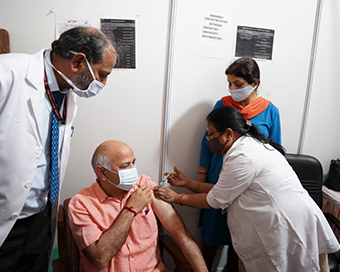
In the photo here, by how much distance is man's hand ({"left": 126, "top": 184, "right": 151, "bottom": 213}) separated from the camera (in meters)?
1.45

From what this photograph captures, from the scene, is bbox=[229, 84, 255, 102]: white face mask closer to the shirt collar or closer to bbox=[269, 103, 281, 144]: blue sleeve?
bbox=[269, 103, 281, 144]: blue sleeve

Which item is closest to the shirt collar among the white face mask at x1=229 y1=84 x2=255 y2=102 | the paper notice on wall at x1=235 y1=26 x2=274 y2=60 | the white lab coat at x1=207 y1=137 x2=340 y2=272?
the white lab coat at x1=207 y1=137 x2=340 y2=272

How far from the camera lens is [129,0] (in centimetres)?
179

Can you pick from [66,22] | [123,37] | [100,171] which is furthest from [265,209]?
[66,22]

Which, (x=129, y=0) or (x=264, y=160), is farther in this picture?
(x=129, y=0)

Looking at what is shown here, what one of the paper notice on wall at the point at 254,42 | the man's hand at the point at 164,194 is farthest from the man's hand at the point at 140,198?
the paper notice on wall at the point at 254,42

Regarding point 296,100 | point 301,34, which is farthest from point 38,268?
point 301,34

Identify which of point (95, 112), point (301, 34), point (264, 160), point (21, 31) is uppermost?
point (301, 34)

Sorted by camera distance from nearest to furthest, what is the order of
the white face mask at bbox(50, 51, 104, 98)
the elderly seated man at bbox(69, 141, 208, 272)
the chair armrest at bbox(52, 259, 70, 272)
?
the white face mask at bbox(50, 51, 104, 98)
the elderly seated man at bbox(69, 141, 208, 272)
the chair armrest at bbox(52, 259, 70, 272)

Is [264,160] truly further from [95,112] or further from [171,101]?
[95,112]

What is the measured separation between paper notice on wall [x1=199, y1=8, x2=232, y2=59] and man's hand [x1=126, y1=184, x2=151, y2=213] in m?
1.08

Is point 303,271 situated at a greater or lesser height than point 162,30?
lesser

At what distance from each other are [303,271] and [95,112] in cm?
159

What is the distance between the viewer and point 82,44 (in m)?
1.11
